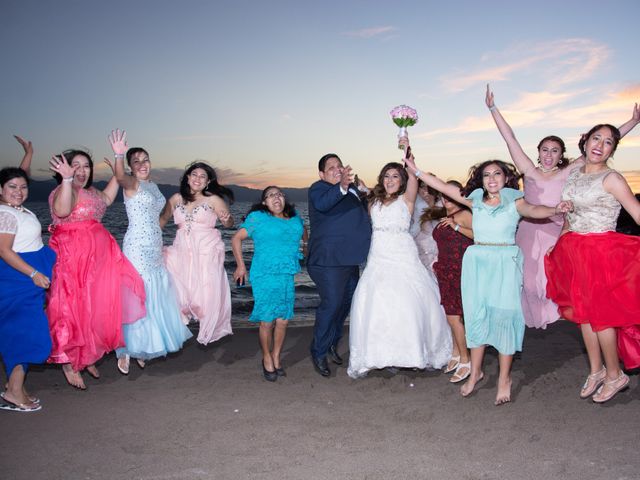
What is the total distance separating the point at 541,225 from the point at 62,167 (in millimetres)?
4669

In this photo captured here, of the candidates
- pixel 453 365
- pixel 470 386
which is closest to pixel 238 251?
pixel 453 365

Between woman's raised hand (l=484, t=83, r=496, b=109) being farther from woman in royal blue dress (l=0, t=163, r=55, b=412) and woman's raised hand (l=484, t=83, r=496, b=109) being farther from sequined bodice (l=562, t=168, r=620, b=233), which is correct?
woman in royal blue dress (l=0, t=163, r=55, b=412)

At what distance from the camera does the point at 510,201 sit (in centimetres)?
491

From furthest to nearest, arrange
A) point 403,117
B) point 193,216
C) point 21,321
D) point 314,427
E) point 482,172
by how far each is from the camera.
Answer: point 193,216 < point 403,117 < point 482,172 < point 21,321 < point 314,427

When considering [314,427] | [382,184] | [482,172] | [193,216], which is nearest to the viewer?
[314,427]

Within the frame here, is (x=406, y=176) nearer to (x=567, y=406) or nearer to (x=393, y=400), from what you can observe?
(x=393, y=400)

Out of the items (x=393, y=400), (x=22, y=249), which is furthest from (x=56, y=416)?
(x=393, y=400)

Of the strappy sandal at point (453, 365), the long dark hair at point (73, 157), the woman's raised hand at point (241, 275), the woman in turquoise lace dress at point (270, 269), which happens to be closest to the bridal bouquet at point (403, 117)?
the woman in turquoise lace dress at point (270, 269)

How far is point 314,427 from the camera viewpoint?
4332mm

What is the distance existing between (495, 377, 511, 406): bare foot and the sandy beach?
81mm

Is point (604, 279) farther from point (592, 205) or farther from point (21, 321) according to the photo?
point (21, 321)

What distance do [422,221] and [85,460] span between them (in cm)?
389

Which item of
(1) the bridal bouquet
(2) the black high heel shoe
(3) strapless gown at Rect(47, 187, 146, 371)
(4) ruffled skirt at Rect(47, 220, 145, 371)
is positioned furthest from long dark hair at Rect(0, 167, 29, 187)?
(1) the bridal bouquet

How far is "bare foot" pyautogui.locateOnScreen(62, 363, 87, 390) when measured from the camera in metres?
5.25
